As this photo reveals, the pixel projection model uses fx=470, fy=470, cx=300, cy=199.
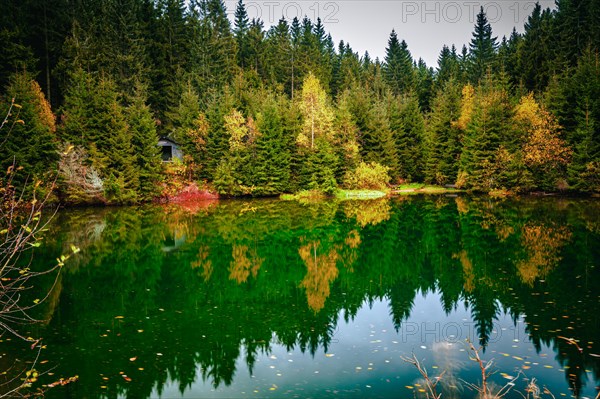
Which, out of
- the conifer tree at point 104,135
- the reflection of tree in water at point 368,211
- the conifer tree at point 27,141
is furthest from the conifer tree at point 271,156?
the conifer tree at point 27,141

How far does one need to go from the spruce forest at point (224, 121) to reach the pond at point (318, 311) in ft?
50.8

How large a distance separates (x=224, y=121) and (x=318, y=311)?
38.0 m

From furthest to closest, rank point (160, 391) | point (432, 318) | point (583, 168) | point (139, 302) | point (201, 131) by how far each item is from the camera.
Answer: point (201, 131)
point (583, 168)
point (139, 302)
point (432, 318)
point (160, 391)

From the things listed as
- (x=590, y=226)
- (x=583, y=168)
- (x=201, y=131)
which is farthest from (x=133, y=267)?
(x=583, y=168)

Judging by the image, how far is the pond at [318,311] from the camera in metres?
9.71

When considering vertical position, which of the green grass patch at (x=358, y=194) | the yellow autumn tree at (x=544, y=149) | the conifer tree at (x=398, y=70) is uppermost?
the conifer tree at (x=398, y=70)

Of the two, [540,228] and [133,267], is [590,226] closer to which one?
[540,228]

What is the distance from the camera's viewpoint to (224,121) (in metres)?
49.2

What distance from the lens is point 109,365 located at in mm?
10227

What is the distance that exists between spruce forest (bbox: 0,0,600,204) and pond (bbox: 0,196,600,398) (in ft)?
50.8

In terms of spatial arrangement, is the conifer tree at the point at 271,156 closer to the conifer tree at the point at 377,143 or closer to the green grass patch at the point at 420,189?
the conifer tree at the point at 377,143

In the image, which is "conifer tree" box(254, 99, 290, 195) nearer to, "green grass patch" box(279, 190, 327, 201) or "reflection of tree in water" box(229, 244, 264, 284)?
"green grass patch" box(279, 190, 327, 201)

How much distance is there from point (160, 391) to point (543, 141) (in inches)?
1766

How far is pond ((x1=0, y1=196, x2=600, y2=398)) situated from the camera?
9711mm
